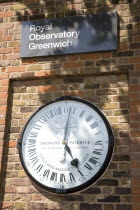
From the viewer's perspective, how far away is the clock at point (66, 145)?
11.7ft

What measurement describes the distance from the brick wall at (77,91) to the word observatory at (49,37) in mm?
157

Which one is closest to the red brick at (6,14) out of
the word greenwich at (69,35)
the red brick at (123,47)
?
the word greenwich at (69,35)

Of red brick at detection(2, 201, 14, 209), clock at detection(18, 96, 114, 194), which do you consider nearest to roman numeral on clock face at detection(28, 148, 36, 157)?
clock at detection(18, 96, 114, 194)

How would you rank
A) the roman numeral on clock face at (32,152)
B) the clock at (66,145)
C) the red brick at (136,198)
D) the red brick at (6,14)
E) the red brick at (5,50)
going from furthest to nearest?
1. the red brick at (6,14)
2. the red brick at (5,50)
3. the roman numeral on clock face at (32,152)
4. the clock at (66,145)
5. the red brick at (136,198)

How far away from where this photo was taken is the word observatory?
4.10 metres

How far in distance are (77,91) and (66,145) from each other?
25.2 inches

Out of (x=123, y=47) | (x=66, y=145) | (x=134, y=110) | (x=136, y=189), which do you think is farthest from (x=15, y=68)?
(x=136, y=189)

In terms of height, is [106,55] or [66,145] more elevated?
[106,55]

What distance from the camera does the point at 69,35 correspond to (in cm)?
411

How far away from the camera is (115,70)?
385 centimetres

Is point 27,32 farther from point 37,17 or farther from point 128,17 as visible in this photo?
point 128,17

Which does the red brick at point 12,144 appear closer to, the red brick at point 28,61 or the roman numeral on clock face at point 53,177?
the roman numeral on clock face at point 53,177

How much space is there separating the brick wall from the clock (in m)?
0.10

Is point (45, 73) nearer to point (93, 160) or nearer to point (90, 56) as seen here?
point (90, 56)
